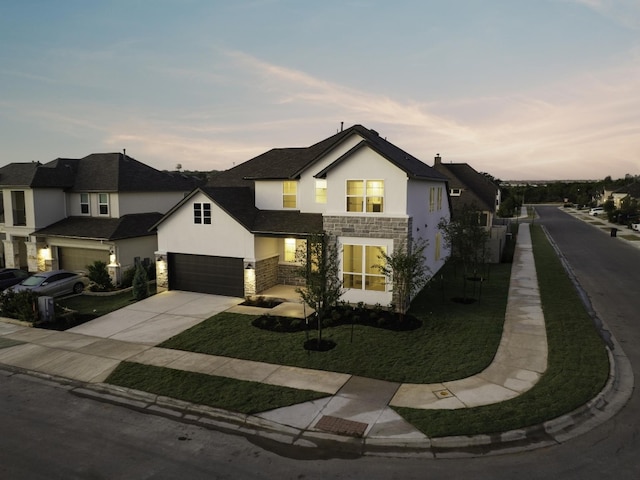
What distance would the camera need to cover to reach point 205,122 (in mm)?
35406

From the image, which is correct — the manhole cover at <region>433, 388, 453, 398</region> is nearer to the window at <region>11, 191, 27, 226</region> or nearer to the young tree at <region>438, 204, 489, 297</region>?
the young tree at <region>438, 204, 489, 297</region>

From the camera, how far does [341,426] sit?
30.5ft

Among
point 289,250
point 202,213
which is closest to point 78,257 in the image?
point 202,213

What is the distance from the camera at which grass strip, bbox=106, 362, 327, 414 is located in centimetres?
1038

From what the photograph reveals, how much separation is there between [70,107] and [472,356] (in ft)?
109

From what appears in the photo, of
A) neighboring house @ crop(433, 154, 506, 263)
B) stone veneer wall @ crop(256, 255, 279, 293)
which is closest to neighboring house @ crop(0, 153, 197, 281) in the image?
stone veneer wall @ crop(256, 255, 279, 293)

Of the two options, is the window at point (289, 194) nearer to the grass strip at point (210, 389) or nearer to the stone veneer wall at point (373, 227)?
the stone veneer wall at point (373, 227)

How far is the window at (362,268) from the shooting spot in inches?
704

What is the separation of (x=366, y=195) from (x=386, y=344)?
6643 millimetres

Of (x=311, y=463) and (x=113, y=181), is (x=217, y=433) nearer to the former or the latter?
(x=311, y=463)

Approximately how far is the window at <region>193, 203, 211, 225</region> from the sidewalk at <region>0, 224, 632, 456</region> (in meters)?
5.08

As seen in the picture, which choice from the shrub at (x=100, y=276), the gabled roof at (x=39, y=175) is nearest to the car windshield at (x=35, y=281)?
the shrub at (x=100, y=276)

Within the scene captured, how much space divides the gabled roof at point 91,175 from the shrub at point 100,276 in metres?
5.68

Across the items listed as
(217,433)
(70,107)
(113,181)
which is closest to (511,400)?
(217,433)
